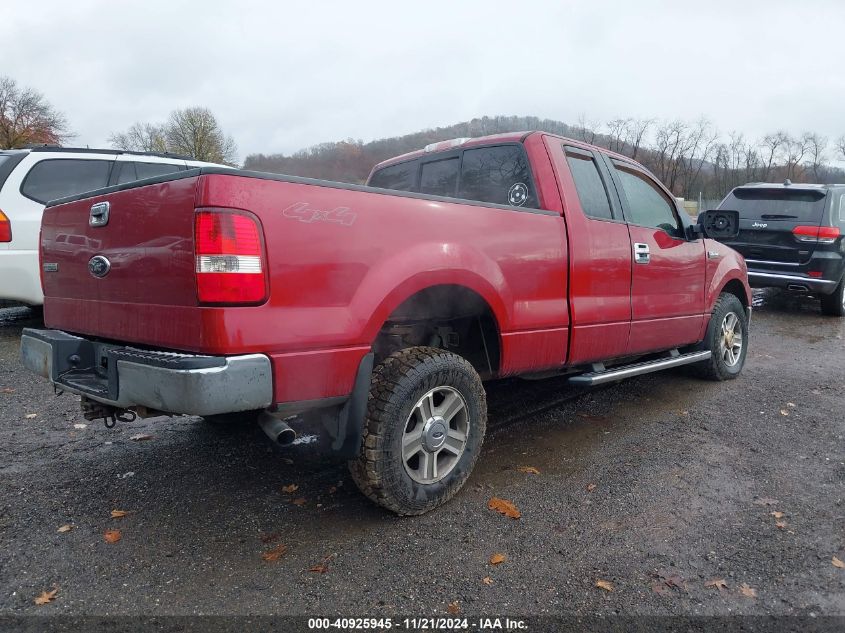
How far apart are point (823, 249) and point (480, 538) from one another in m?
8.04

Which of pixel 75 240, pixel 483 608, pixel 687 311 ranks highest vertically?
pixel 75 240

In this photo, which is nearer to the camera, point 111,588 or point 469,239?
point 111,588

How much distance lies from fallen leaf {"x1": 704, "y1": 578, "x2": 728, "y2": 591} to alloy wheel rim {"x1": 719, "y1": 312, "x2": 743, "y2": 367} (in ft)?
10.9

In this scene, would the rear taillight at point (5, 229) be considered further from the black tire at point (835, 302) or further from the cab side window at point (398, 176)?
the black tire at point (835, 302)

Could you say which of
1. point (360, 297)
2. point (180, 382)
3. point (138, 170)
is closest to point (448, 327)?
point (360, 297)

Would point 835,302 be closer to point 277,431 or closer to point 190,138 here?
point 277,431

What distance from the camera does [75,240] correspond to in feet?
9.61

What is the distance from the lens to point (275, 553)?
260cm

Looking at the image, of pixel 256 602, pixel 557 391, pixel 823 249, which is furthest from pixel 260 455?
pixel 823 249

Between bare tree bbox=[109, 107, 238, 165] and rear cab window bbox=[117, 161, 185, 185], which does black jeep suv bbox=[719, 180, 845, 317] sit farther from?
bare tree bbox=[109, 107, 238, 165]

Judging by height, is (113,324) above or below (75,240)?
below

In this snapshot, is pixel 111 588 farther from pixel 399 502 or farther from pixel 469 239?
pixel 469 239

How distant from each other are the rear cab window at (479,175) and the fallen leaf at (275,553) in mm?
2295

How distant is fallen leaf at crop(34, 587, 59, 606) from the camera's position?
2.26 meters
